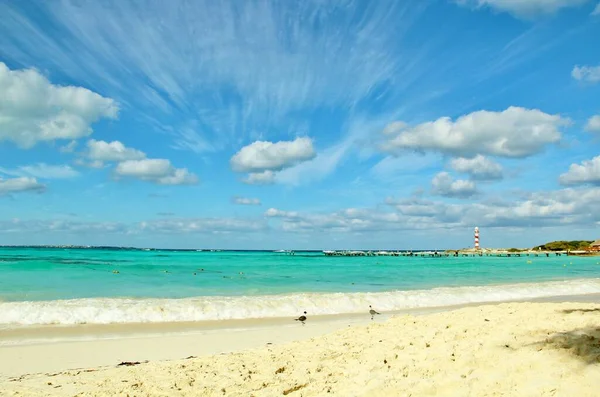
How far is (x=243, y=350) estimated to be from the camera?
392 inches

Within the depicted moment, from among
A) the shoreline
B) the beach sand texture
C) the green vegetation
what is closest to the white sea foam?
the shoreline

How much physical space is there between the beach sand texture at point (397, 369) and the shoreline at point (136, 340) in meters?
1.05

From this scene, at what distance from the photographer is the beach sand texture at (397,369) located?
5746mm

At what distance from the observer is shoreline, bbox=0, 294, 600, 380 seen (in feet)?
30.2

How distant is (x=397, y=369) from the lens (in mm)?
6875

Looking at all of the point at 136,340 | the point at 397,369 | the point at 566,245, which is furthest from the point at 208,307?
the point at 566,245

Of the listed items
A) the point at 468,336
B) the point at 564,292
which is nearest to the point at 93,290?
the point at 468,336

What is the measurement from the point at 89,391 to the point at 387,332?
22.1 ft

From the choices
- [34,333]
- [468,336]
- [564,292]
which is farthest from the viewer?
[564,292]

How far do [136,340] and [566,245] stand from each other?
6262 inches

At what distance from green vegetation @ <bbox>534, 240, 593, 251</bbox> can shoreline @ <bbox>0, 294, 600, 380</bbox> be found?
145 metres

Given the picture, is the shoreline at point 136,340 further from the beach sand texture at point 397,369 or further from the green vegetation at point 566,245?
the green vegetation at point 566,245

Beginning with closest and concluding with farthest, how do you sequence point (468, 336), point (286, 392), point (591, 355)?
point (591, 355)
point (286, 392)
point (468, 336)

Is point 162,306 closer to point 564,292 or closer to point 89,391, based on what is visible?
point 89,391
